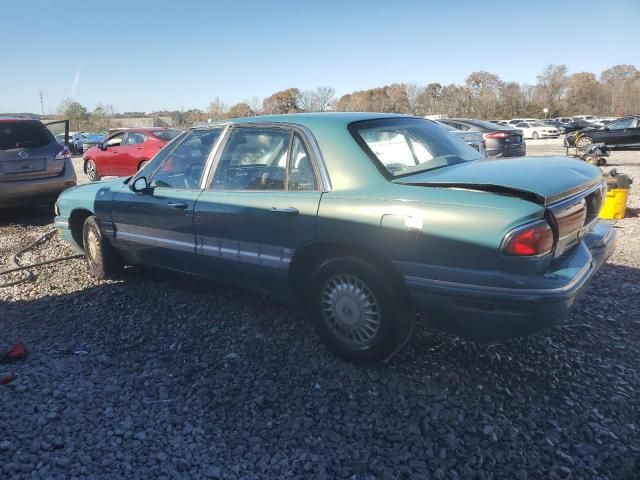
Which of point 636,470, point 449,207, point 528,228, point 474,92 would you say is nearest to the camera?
point 636,470

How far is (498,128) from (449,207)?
11.4 meters

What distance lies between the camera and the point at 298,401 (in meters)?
2.72

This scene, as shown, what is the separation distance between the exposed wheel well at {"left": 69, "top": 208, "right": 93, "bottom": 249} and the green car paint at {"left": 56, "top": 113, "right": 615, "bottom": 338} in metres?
1.38

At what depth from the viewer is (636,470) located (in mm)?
2107

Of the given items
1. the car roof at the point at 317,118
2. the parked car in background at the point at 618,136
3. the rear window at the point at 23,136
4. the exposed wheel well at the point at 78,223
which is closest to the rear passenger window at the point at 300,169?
the car roof at the point at 317,118

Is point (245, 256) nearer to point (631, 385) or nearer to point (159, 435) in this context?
point (159, 435)

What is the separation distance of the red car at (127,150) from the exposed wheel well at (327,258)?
9.97m

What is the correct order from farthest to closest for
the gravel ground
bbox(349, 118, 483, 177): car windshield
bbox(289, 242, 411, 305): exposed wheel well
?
bbox(349, 118, 483, 177): car windshield → bbox(289, 242, 411, 305): exposed wheel well → the gravel ground

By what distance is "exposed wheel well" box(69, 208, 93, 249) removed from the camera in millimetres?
4879

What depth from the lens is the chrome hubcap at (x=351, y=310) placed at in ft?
9.58

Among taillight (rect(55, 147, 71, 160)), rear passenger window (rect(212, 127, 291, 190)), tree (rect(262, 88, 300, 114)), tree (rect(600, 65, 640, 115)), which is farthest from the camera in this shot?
tree (rect(600, 65, 640, 115))

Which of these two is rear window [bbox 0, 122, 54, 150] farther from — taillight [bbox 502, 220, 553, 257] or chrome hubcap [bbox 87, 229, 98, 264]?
taillight [bbox 502, 220, 553, 257]

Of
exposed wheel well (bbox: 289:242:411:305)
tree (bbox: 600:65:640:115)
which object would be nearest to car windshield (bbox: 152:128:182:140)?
exposed wheel well (bbox: 289:242:411:305)

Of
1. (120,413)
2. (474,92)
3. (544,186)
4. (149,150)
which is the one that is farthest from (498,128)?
(474,92)
